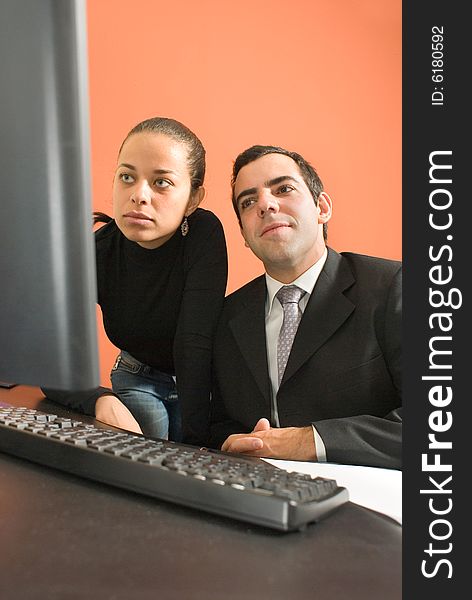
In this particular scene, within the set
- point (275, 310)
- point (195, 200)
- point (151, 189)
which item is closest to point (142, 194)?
point (151, 189)

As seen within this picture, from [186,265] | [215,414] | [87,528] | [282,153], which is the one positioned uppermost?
[282,153]

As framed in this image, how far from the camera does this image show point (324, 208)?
1.47 metres

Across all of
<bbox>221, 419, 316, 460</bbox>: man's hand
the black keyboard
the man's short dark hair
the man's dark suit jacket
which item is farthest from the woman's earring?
the black keyboard

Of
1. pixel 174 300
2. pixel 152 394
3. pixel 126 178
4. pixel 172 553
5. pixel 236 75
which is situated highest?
pixel 236 75

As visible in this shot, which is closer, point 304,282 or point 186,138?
point 304,282

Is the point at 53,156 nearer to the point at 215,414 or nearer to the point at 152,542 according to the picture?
the point at 152,542

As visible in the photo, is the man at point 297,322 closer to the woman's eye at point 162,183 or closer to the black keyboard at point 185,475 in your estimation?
the woman's eye at point 162,183

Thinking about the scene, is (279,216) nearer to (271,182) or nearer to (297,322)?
(271,182)

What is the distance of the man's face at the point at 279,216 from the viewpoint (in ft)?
4.42

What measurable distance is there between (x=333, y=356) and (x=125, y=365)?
1.63 feet

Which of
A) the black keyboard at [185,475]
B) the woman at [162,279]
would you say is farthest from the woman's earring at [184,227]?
the black keyboard at [185,475]

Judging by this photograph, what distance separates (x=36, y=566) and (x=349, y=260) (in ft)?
3.43

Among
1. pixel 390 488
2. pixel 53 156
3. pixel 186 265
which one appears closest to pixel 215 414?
pixel 186 265

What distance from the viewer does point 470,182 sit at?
674 millimetres
